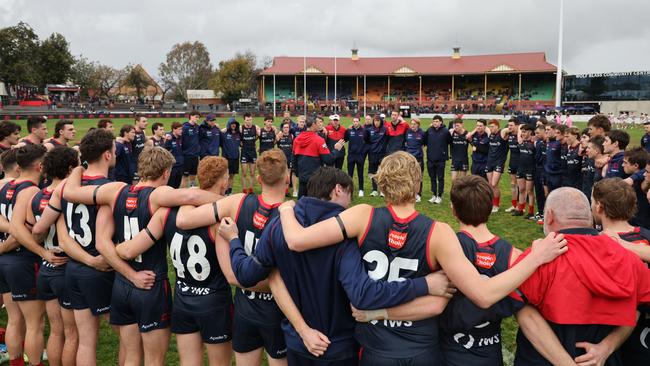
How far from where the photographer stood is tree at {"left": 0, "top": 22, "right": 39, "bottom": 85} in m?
56.8

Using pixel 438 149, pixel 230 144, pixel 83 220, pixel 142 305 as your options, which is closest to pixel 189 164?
pixel 230 144

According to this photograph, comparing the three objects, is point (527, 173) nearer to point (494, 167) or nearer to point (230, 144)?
point (494, 167)

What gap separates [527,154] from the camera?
33.3ft

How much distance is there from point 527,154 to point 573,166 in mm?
1478

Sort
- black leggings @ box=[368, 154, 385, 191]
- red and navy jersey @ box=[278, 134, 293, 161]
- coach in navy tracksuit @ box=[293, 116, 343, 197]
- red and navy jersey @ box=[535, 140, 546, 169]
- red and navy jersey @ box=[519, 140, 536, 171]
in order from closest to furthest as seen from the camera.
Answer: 1. red and navy jersey @ box=[535, 140, 546, 169]
2. red and navy jersey @ box=[519, 140, 536, 171]
3. coach in navy tracksuit @ box=[293, 116, 343, 197]
4. black leggings @ box=[368, 154, 385, 191]
5. red and navy jersey @ box=[278, 134, 293, 161]

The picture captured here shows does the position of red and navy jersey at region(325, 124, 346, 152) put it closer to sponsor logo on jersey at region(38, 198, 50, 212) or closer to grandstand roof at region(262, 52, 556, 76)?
sponsor logo on jersey at region(38, 198, 50, 212)

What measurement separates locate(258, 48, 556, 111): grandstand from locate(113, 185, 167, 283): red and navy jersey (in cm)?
5633

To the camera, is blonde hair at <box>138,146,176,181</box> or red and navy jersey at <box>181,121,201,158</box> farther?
red and navy jersey at <box>181,121,201,158</box>

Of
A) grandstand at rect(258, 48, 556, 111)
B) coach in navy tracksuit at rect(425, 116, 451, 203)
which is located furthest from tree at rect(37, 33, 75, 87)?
coach in navy tracksuit at rect(425, 116, 451, 203)

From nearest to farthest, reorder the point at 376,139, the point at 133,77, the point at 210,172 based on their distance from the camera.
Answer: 1. the point at 210,172
2. the point at 376,139
3. the point at 133,77

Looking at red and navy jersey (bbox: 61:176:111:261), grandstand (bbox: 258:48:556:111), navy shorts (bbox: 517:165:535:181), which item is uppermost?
grandstand (bbox: 258:48:556:111)

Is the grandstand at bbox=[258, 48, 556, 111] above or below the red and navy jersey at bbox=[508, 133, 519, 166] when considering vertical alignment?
above

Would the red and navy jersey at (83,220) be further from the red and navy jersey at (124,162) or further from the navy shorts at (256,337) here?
the red and navy jersey at (124,162)

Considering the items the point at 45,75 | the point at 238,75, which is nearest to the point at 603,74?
the point at 238,75
